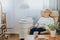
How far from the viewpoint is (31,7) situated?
4820 mm

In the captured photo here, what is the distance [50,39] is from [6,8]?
8.62 ft

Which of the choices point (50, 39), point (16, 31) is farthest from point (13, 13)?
point (50, 39)

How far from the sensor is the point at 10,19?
16.1 feet

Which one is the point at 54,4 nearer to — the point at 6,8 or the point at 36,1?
the point at 36,1

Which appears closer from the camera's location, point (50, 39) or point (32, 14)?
point (50, 39)

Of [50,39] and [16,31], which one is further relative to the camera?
[16,31]

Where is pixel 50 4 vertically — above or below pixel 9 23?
above

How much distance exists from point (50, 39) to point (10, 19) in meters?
2.55

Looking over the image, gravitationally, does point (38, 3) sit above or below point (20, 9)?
above

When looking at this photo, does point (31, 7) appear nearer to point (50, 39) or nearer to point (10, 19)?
point (10, 19)

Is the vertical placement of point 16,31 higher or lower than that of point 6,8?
lower

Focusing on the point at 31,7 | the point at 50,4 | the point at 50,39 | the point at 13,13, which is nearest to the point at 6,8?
the point at 13,13

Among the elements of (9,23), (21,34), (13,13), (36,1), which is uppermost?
(36,1)

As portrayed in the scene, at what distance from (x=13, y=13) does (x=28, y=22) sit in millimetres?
629
